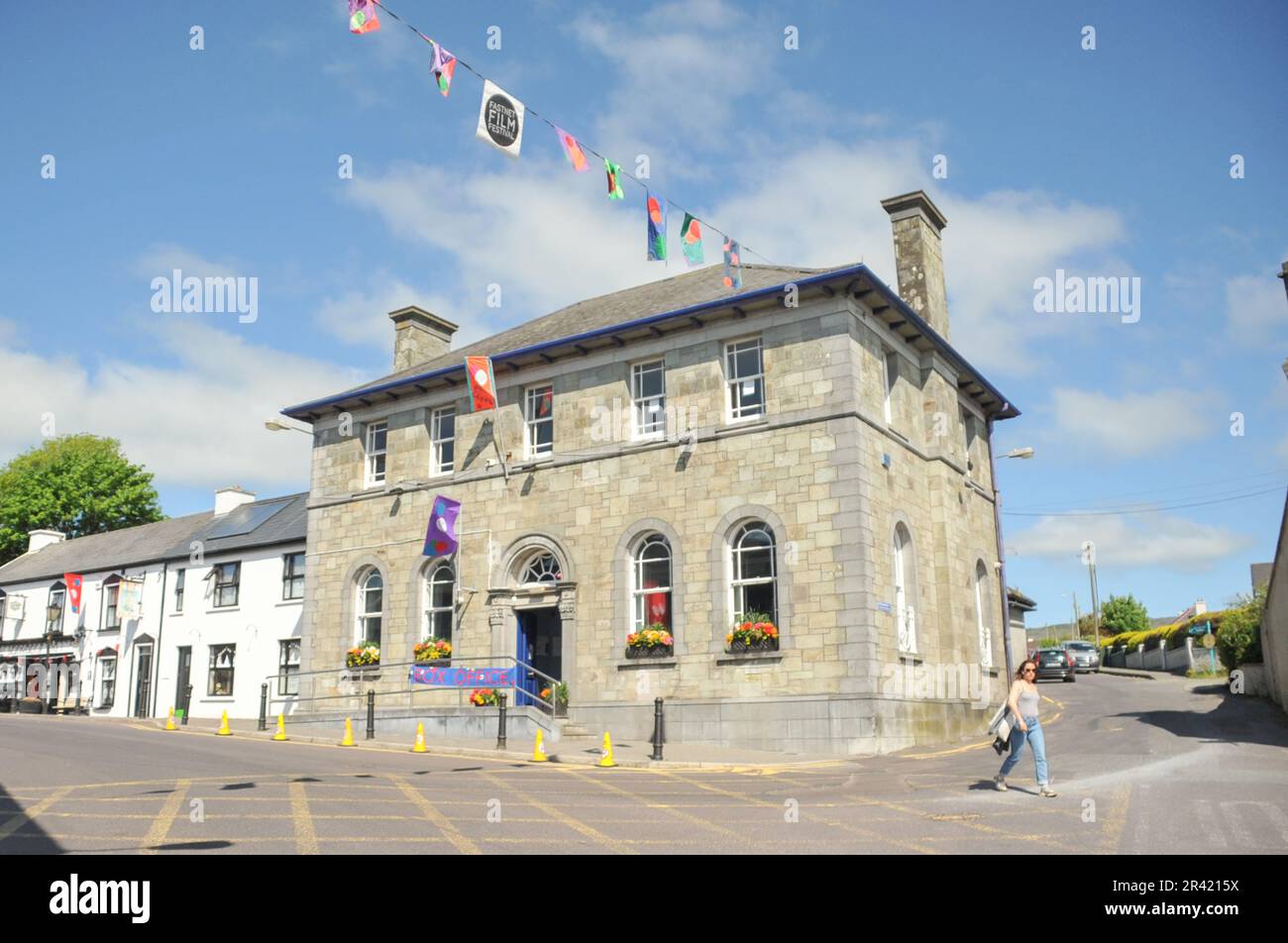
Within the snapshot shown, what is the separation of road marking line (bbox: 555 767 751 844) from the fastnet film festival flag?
342 inches

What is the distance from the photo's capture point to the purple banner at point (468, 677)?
847 inches

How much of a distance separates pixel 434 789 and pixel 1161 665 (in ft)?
143

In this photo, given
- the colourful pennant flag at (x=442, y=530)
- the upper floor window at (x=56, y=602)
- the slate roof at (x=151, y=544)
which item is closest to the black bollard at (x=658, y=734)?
the colourful pennant flag at (x=442, y=530)

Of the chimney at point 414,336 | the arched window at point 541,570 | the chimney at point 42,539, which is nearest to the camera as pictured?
the arched window at point 541,570

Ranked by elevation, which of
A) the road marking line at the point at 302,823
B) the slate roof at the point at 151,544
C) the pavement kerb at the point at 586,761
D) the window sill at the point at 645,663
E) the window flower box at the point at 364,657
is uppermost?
the slate roof at the point at 151,544

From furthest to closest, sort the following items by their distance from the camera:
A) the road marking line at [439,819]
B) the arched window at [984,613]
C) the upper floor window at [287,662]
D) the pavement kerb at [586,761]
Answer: the upper floor window at [287,662]
the arched window at [984,613]
the pavement kerb at [586,761]
the road marking line at [439,819]

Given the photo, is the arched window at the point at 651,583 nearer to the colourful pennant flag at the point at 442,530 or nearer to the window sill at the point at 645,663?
the window sill at the point at 645,663

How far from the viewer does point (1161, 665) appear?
4694 cm

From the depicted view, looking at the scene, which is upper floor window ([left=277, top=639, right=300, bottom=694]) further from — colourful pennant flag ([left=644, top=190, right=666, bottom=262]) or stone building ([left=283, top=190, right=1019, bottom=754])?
colourful pennant flag ([left=644, top=190, right=666, bottom=262])

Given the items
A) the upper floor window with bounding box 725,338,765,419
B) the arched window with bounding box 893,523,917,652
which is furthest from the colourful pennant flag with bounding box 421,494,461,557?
the arched window with bounding box 893,523,917,652

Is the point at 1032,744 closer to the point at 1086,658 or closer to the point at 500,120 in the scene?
the point at 500,120

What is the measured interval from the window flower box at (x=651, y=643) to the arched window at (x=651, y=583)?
0.85 ft

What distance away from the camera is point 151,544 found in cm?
3975

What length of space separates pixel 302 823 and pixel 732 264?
48.6ft
